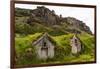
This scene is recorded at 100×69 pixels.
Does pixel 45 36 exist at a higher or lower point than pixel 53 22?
lower

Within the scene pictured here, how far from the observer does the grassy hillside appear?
1.81m

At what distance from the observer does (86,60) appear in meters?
2.06

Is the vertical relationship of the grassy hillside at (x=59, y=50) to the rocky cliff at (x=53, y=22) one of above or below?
below

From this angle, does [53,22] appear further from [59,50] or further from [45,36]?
[59,50]

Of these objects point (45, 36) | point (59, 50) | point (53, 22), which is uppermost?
point (53, 22)

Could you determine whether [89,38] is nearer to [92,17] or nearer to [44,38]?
[92,17]

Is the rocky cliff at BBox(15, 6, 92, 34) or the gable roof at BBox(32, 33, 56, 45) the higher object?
the rocky cliff at BBox(15, 6, 92, 34)

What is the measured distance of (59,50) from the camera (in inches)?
76.6

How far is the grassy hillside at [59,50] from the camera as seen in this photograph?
1809mm

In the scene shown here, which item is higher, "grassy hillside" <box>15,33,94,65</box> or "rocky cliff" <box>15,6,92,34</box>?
"rocky cliff" <box>15,6,92,34</box>

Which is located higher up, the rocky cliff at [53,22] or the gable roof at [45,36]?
the rocky cliff at [53,22]

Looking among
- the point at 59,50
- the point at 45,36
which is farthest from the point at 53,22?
the point at 59,50

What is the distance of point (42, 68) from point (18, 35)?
398mm

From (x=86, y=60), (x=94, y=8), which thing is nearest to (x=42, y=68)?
(x=86, y=60)
